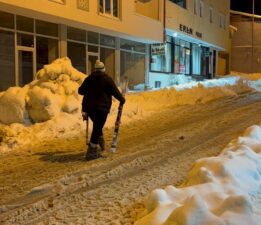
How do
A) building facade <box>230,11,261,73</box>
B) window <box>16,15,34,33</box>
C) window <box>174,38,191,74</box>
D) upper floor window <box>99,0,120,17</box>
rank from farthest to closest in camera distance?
building facade <box>230,11,261,73</box> → window <box>174,38,191,74</box> → upper floor window <box>99,0,120,17</box> → window <box>16,15,34,33</box>

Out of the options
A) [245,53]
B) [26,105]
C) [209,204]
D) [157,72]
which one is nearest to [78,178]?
[209,204]

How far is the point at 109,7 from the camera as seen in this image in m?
22.3

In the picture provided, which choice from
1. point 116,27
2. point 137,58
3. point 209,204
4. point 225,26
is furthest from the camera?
point 225,26

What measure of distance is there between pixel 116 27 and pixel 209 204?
61.4 feet

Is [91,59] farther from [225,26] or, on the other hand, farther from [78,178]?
[225,26]

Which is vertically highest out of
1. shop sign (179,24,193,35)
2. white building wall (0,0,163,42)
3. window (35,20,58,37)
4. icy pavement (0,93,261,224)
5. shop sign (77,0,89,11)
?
shop sign (179,24,193,35)

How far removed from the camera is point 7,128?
11148 millimetres

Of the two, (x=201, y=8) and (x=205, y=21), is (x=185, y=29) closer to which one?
(x=201, y=8)

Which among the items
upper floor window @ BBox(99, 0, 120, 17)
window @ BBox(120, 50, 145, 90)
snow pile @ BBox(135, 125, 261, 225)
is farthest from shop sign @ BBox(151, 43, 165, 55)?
snow pile @ BBox(135, 125, 261, 225)

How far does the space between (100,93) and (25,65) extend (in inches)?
407

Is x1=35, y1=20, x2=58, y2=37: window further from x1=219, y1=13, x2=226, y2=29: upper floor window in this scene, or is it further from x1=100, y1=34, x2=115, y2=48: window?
x1=219, y1=13, x2=226, y2=29: upper floor window

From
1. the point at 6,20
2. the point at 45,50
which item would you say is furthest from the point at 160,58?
the point at 6,20

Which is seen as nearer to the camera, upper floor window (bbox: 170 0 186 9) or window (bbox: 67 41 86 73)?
window (bbox: 67 41 86 73)

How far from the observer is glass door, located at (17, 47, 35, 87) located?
17656 millimetres
